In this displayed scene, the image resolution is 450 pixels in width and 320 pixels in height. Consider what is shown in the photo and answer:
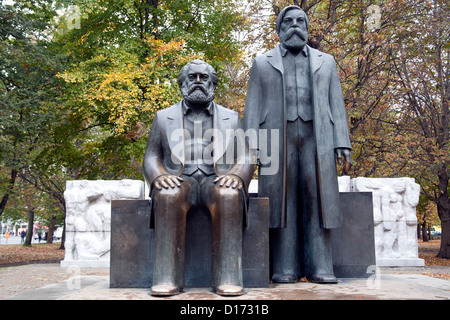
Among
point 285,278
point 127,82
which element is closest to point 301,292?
point 285,278

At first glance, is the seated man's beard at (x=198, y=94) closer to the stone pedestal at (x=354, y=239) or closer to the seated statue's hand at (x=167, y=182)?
the seated statue's hand at (x=167, y=182)

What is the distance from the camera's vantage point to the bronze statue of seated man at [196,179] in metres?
3.91

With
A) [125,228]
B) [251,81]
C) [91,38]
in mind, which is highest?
[91,38]

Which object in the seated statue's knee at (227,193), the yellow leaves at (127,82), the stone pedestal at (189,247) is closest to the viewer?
the seated statue's knee at (227,193)

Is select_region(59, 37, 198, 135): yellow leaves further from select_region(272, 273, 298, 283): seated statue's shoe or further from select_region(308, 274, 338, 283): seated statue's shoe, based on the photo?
select_region(308, 274, 338, 283): seated statue's shoe

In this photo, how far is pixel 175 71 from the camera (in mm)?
16906

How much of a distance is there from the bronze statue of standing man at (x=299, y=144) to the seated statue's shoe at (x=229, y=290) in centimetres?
104

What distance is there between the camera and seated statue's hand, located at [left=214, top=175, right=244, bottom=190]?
4070 millimetres

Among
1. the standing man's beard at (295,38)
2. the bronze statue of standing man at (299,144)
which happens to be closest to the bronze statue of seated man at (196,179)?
the bronze statue of standing man at (299,144)

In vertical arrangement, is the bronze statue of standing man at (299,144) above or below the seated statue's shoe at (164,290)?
above

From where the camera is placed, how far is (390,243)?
14102mm

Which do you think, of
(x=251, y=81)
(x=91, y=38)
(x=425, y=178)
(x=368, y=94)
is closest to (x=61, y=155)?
(x=91, y=38)
